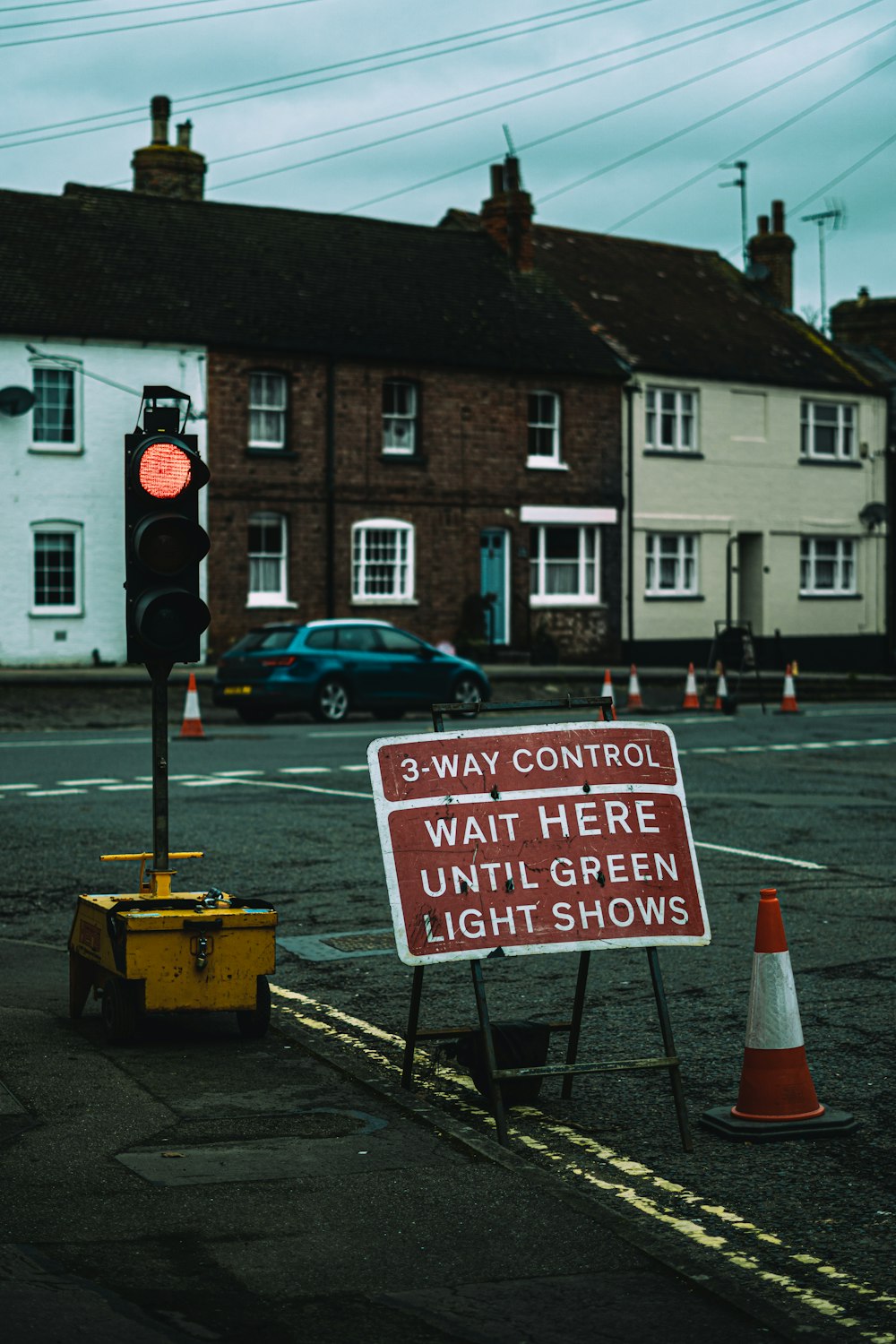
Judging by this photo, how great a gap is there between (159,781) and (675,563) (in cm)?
3603

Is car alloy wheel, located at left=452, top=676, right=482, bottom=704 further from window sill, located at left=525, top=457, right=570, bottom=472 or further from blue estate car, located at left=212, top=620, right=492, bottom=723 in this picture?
window sill, located at left=525, top=457, right=570, bottom=472

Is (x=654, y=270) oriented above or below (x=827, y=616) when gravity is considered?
above

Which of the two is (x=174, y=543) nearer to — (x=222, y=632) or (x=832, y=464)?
(x=222, y=632)

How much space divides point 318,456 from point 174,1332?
3371cm

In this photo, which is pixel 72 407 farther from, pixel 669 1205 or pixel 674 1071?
pixel 669 1205

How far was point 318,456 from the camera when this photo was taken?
37.4 m

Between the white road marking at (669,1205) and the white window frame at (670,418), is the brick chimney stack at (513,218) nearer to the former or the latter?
the white window frame at (670,418)

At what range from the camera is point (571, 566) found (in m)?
41.2

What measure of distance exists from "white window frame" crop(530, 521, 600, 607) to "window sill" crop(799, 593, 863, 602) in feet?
22.5

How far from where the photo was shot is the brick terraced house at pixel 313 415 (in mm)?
34719

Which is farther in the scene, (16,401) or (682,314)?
(682,314)

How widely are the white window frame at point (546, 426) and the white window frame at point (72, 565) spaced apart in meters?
10.9

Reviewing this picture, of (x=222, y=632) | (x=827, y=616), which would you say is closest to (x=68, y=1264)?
(x=222, y=632)

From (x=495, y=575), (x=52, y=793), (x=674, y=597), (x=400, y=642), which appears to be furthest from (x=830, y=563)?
(x=52, y=793)
